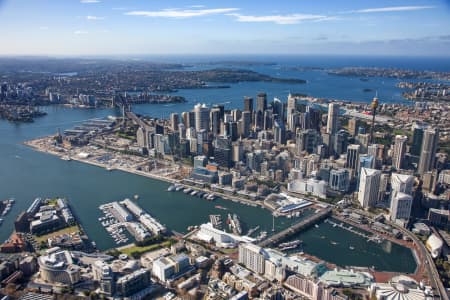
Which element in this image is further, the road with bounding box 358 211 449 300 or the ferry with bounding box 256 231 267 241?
the ferry with bounding box 256 231 267 241

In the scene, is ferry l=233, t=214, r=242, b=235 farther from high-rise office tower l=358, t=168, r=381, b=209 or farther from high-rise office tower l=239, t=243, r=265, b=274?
high-rise office tower l=358, t=168, r=381, b=209

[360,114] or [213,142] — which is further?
[360,114]

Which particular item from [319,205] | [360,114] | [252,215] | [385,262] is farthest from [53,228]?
[360,114]

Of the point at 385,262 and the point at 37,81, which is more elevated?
the point at 37,81

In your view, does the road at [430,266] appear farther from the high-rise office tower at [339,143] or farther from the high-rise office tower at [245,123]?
the high-rise office tower at [245,123]

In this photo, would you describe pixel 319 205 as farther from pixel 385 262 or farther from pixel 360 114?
pixel 360 114

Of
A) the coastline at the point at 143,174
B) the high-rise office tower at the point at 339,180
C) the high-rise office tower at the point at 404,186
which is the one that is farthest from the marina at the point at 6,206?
the high-rise office tower at the point at 404,186

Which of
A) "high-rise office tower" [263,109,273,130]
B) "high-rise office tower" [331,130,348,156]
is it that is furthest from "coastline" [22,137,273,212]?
"high-rise office tower" [263,109,273,130]
